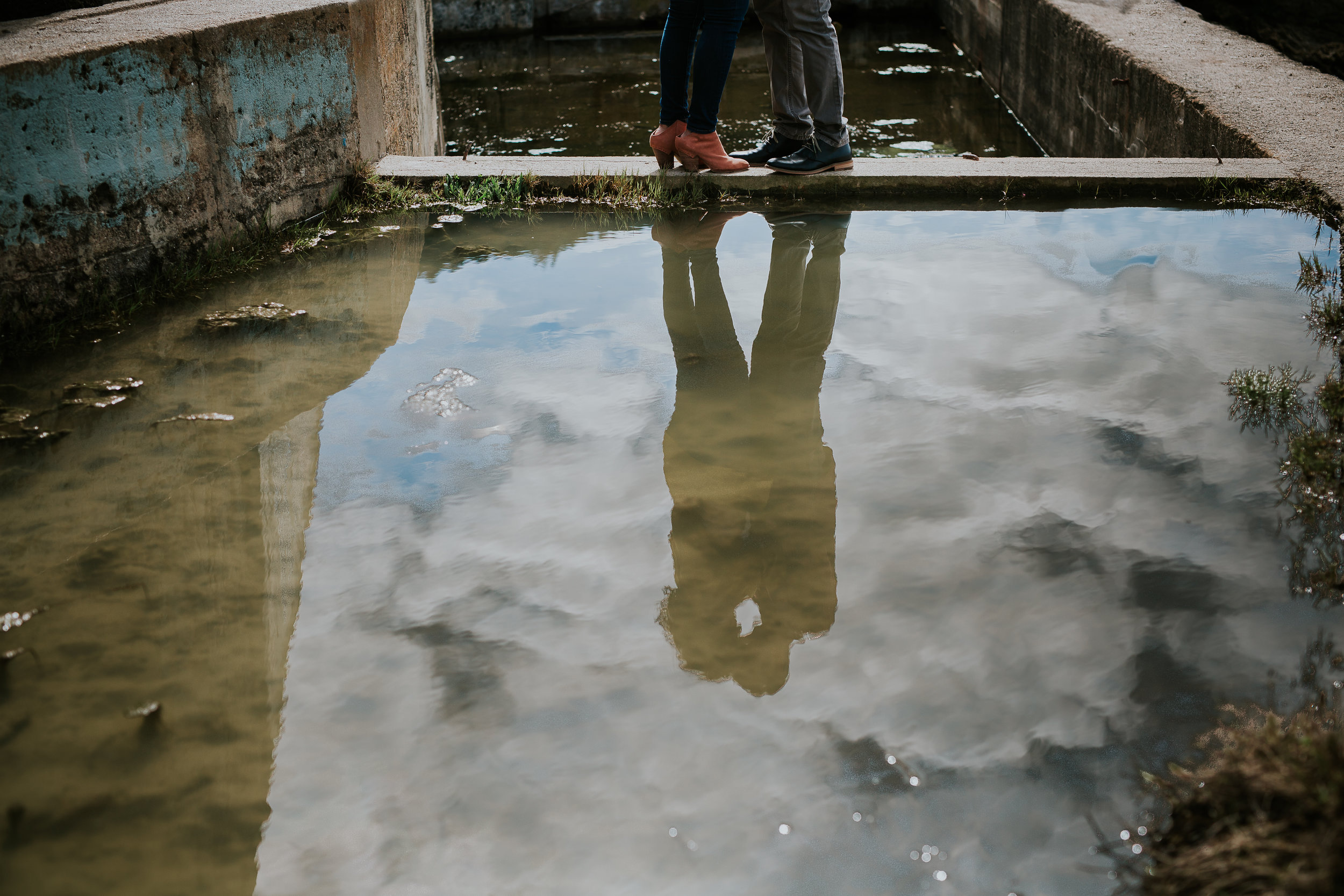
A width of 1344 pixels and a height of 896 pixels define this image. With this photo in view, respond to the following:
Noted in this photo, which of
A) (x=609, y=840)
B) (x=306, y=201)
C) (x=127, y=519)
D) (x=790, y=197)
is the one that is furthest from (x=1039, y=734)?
(x=306, y=201)

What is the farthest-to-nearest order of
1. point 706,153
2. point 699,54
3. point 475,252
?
1. point 706,153
2. point 699,54
3. point 475,252

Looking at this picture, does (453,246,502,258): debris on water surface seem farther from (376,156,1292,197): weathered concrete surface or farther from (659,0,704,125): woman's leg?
(659,0,704,125): woman's leg

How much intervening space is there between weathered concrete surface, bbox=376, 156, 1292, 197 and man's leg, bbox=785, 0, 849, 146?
0.61 ft

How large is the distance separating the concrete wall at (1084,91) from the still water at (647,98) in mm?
234

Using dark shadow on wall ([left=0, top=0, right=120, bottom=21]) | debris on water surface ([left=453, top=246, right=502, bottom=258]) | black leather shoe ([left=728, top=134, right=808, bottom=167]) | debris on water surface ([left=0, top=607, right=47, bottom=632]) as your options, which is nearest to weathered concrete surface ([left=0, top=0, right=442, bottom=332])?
dark shadow on wall ([left=0, top=0, right=120, bottom=21])

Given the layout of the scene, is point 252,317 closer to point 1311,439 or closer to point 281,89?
point 281,89

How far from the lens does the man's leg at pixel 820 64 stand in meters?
3.81

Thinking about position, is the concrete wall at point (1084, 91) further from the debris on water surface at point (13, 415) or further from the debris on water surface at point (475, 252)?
the debris on water surface at point (13, 415)

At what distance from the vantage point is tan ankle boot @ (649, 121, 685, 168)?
161 inches

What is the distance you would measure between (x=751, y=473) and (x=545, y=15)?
9722 millimetres

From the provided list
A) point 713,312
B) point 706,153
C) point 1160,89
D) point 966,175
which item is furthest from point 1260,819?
point 1160,89

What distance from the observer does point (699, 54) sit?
379cm

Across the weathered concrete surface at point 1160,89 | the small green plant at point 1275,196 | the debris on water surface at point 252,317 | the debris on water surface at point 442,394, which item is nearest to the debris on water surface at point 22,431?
the debris on water surface at point 252,317

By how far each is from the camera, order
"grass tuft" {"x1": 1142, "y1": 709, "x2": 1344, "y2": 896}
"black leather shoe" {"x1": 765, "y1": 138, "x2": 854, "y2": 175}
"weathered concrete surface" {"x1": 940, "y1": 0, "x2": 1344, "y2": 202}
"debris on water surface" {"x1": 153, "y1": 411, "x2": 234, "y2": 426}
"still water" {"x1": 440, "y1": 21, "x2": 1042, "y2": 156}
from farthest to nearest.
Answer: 1. "still water" {"x1": 440, "y1": 21, "x2": 1042, "y2": 156}
2. "weathered concrete surface" {"x1": 940, "y1": 0, "x2": 1344, "y2": 202}
3. "black leather shoe" {"x1": 765, "y1": 138, "x2": 854, "y2": 175}
4. "debris on water surface" {"x1": 153, "y1": 411, "x2": 234, "y2": 426}
5. "grass tuft" {"x1": 1142, "y1": 709, "x2": 1344, "y2": 896}
